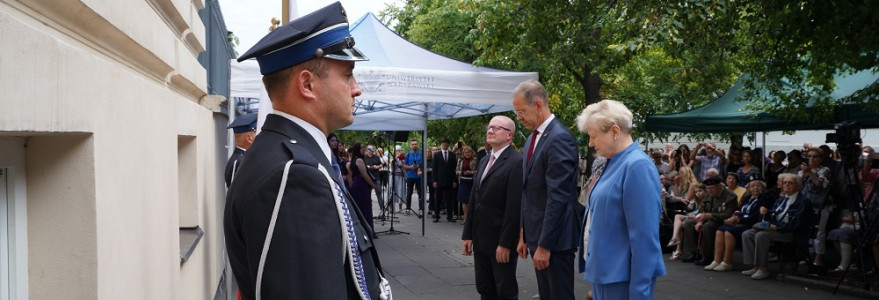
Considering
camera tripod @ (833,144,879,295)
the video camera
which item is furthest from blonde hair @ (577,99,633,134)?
the video camera

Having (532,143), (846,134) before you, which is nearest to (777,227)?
(846,134)

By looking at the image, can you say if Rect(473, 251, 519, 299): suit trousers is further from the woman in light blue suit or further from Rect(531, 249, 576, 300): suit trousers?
the woman in light blue suit

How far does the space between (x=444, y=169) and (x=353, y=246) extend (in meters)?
16.1

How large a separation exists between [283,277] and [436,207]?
1579 cm

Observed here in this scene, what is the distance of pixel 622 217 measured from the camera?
3.86 m

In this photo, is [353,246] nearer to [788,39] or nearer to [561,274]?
[561,274]

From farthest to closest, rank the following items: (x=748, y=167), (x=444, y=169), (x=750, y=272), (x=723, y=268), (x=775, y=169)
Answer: (x=444, y=169) → (x=748, y=167) → (x=775, y=169) → (x=723, y=268) → (x=750, y=272)

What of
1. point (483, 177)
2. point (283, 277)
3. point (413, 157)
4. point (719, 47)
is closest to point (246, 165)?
point (283, 277)

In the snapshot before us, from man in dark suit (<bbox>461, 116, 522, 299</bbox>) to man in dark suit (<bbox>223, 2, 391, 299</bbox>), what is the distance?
3538mm

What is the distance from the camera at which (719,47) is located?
9.04 m

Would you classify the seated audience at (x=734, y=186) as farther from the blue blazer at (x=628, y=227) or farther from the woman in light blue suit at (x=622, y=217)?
the blue blazer at (x=628, y=227)

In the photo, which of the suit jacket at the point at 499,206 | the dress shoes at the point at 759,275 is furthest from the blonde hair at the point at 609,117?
the dress shoes at the point at 759,275

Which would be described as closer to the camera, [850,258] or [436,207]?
[850,258]

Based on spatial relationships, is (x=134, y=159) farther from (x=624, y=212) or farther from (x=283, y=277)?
(x=624, y=212)
